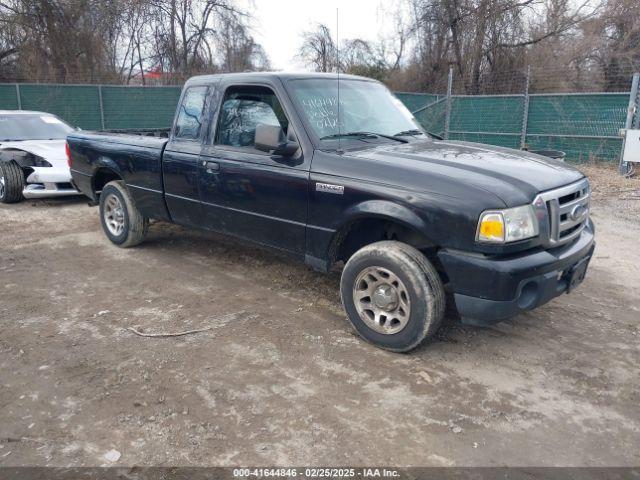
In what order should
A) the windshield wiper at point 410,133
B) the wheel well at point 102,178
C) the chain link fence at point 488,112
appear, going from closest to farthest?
the windshield wiper at point 410,133 → the wheel well at point 102,178 → the chain link fence at point 488,112

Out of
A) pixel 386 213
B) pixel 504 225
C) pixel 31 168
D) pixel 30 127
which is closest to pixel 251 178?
pixel 386 213

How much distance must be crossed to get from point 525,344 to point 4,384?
354cm

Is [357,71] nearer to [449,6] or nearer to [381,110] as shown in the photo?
[449,6]

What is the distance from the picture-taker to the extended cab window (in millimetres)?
4387

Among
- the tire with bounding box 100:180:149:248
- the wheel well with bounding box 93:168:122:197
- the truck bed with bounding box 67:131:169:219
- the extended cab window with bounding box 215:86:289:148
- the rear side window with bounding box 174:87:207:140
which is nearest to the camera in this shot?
the extended cab window with bounding box 215:86:289:148

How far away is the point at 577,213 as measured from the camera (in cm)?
375

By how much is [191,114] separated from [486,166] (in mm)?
2859

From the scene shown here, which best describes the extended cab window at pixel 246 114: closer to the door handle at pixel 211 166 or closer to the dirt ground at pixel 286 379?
the door handle at pixel 211 166

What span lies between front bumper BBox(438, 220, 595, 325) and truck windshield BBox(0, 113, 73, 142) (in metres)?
8.39

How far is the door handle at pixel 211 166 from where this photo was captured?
4684mm

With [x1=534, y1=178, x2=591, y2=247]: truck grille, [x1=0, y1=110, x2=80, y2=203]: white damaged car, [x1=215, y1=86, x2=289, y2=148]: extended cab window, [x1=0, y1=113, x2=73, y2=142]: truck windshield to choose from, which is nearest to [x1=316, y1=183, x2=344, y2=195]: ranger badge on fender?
[x1=215, y1=86, x2=289, y2=148]: extended cab window

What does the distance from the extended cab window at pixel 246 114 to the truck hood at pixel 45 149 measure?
4723mm

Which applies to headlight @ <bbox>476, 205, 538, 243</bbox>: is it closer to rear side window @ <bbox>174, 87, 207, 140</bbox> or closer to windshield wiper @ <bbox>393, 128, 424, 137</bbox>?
windshield wiper @ <bbox>393, 128, 424, 137</bbox>

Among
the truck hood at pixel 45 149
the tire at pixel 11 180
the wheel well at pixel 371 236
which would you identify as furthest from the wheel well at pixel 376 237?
the tire at pixel 11 180
